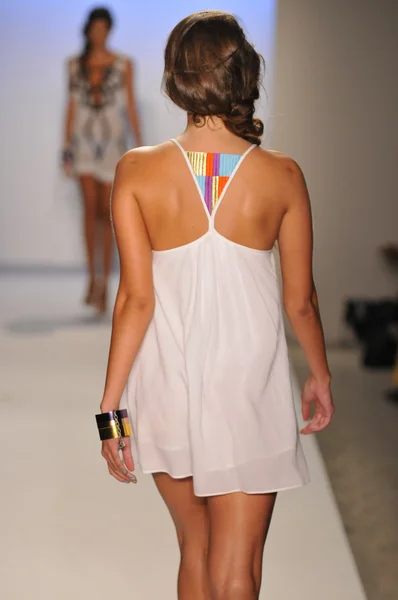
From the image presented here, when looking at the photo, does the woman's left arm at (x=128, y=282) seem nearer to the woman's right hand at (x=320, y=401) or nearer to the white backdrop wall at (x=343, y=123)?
the woman's right hand at (x=320, y=401)

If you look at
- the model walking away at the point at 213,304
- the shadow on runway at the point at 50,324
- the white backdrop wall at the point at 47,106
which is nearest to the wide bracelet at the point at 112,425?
the model walking away at the point at 213,304

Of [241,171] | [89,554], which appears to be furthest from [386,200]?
[241,171]

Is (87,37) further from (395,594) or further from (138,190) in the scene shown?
(138,190)

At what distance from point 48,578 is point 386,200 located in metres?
3.62

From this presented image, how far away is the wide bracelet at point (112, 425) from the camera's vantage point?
5.78ft

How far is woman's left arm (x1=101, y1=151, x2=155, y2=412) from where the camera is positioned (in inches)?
66.2

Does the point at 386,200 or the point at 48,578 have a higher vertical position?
the point at 48,578

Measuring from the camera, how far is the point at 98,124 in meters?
5.32

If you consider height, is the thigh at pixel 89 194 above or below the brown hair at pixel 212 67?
below

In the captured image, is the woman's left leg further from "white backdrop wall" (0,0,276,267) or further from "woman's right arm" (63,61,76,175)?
"white backdrop wall" (0,0,276,267)

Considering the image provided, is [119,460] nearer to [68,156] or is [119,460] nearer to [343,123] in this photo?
[68,156]

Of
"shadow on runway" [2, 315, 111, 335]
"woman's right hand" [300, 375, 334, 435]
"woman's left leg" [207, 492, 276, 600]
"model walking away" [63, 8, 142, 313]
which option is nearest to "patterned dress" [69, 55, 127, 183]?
"model walking away" [63, 8, 142, 313]

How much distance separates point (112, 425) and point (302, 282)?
0.41 metres

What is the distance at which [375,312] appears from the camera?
217 inches
